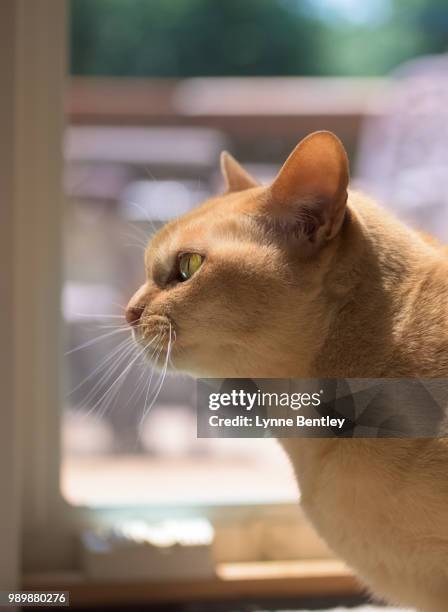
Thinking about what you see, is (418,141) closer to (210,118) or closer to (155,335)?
(210,118)

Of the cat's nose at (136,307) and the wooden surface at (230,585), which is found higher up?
the cat's nose at (136,307)

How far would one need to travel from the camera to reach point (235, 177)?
0.97 m

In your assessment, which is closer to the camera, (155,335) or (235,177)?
(155,335)

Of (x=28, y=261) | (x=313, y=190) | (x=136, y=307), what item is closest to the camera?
(x=313, y=190)

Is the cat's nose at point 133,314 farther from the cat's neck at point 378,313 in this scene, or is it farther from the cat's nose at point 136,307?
A: the cat's neck at point 378,313

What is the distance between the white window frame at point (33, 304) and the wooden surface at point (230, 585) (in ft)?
0.25

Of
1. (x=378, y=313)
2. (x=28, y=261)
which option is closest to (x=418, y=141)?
(x=378, y=313)

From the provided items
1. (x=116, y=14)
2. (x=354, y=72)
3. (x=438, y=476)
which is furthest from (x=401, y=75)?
(x=438, y=476)

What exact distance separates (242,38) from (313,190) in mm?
499

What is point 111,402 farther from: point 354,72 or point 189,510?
point 354,72

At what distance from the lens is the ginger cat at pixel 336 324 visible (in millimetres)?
790

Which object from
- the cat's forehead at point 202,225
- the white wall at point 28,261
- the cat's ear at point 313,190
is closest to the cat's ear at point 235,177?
the cat's forehead at point 202,225

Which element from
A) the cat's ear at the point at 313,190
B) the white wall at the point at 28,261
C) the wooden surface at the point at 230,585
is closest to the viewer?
the cat's ear at the point at 313,190

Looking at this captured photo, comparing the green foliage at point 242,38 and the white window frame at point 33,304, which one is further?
the green foliage at point 242,38
